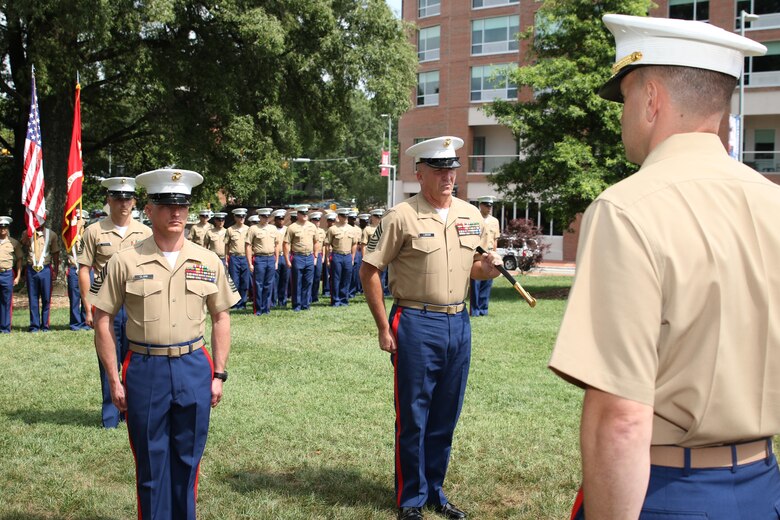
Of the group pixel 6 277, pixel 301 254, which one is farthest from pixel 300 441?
pixel 301 254

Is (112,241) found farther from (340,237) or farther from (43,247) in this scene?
(340,237)

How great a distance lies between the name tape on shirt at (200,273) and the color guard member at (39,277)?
1001 cm

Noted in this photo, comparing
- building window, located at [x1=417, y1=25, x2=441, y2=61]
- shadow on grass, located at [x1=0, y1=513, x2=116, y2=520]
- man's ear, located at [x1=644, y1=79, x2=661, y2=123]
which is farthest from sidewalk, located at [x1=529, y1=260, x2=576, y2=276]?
man's ear, located at [x1=644, y1=79, x2=661, y2=123]

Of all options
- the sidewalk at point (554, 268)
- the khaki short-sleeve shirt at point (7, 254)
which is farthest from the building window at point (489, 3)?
the khaki short-sleeve shirt at point (7, 254)

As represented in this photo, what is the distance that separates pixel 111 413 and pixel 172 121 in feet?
43.6

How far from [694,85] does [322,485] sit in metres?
4.35

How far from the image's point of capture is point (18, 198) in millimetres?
21188

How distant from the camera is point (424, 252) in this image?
5.07m

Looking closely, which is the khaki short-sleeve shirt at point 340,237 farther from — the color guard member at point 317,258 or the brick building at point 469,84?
the brick building at point 469,84

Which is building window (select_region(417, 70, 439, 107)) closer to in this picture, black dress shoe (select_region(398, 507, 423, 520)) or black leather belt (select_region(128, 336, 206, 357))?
black dress shoe (select_region(398, 507, 423, 520))

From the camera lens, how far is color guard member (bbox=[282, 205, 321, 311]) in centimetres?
1695

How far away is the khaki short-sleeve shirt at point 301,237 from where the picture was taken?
17375 millimetres

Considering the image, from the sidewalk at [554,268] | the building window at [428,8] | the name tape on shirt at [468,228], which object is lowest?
the sidewalk at [554,268]

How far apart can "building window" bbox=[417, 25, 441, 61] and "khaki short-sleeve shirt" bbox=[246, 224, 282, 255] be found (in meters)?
29.6
